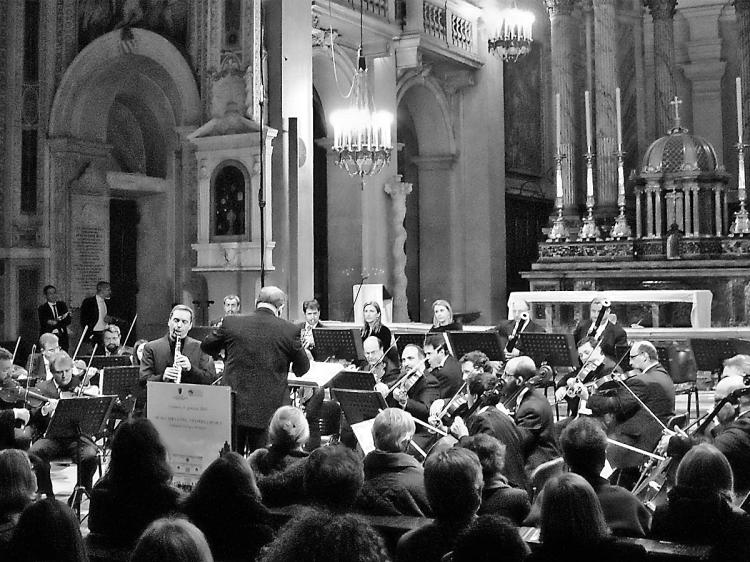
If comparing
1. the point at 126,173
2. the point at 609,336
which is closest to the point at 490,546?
the point at 609,336

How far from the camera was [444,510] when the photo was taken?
3596mm

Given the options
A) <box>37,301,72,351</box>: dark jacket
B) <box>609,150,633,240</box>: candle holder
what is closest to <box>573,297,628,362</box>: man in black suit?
<box>37,301,72,351</box>: dark jacket

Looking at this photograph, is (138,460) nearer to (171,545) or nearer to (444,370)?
(171,545)

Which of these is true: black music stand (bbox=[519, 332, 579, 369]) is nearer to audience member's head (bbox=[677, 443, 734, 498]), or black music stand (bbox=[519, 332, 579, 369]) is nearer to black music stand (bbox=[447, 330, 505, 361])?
black music stand (bbox=[447, 330, 505, 361])

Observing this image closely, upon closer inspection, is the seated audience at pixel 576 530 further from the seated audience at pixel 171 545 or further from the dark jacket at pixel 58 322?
the dark jacket at pixel 58 322

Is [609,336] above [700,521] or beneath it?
above

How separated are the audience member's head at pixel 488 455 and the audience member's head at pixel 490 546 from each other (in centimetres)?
140

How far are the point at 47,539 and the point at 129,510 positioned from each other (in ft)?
2.81

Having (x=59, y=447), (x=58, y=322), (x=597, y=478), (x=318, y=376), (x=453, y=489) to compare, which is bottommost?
(x=59, y=447)

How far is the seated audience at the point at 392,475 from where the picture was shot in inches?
174

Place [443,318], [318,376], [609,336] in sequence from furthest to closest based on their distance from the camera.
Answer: [443,318], [609,336], [318,376]

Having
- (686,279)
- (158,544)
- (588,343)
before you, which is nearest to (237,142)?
(588,343)

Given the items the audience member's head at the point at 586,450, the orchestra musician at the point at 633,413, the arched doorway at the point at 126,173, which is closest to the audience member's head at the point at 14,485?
the audience member's head at the point at 586,450

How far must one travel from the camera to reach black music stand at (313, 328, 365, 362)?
903 cm
